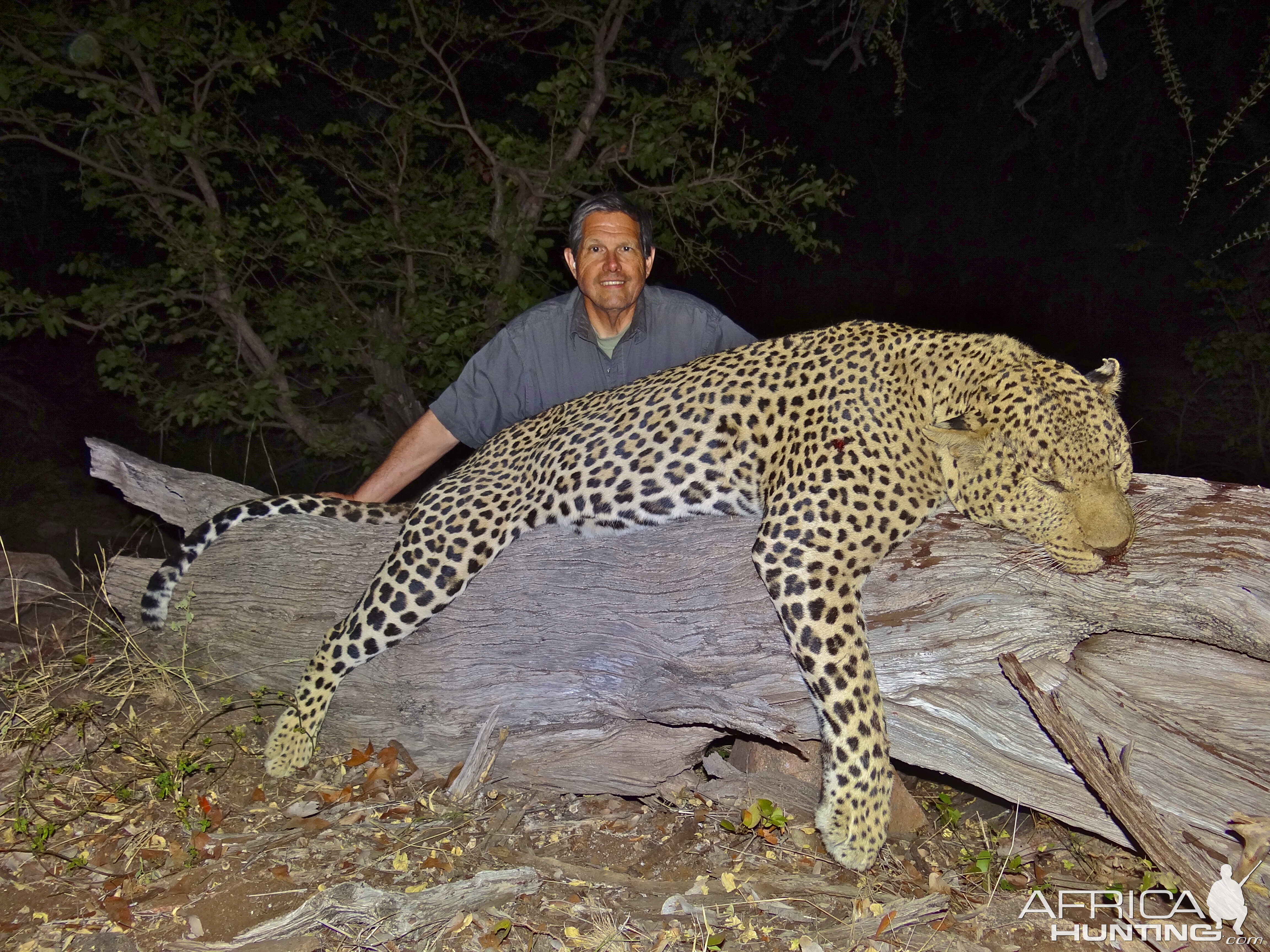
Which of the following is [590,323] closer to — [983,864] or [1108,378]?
[1108,378]

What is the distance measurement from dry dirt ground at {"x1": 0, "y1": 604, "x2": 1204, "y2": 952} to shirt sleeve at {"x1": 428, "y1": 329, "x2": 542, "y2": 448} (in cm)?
193

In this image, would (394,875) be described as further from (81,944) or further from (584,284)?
(584,284)

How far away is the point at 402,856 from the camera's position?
3758 millimetres

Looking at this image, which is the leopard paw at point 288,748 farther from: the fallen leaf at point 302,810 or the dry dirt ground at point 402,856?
the fallen leaf at point 302,810

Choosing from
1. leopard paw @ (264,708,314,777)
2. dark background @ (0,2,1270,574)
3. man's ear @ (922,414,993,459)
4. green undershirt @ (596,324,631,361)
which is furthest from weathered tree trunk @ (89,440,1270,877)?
dark background @ (0,2,1270,574)

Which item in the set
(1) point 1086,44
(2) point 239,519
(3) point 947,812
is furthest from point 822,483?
(2) point 239,519

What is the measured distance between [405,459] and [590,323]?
1439 millimetres

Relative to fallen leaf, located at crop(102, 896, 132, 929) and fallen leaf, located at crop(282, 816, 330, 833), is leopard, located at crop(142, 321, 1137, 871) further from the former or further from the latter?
fallen leaf, located at crop(102, 896, 132, 929)

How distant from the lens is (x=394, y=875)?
369cm

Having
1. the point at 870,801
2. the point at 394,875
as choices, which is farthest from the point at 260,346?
the point at 870,801

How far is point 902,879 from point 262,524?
12.8 ft

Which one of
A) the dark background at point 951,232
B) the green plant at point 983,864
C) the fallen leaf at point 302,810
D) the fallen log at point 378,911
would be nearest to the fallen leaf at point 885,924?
the green plant at point 983,864

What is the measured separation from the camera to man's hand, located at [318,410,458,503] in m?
5.45

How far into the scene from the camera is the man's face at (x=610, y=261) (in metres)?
5.29
